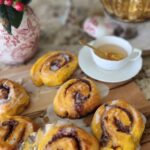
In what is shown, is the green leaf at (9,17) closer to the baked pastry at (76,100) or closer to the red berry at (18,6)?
the red berry at (18,6)

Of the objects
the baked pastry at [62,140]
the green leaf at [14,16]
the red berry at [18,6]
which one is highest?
the red berry at [18,6]

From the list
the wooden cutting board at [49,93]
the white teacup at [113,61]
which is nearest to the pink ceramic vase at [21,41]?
the wooden cutting board at [49,93]

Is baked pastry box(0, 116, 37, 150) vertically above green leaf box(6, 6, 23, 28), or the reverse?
green leaf box(6, 6, 23, 28)

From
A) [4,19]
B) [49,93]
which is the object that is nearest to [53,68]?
[49,93]

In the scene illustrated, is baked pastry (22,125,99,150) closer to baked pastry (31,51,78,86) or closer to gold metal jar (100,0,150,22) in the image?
baked pastry (31,51,78,86)

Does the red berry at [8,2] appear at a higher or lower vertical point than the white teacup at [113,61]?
higher

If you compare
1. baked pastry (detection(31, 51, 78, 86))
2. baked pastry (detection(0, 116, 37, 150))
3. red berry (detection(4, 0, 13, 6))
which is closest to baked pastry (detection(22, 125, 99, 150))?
baked pastry (detection(0, 116, 37, 150))

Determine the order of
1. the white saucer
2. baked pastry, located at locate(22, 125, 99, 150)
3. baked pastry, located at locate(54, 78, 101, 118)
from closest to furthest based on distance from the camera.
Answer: baked pastry, located at locate(22, 125, 99, 150) < baked pastry, located at locate(54, 78, 101, 118) < the white saucer
